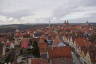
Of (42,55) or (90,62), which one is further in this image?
(42,55)

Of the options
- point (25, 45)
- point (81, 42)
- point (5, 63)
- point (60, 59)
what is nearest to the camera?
point (5, 63)

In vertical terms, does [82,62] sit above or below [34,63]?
below

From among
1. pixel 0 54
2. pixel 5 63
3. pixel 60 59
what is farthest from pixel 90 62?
pixel 0 54

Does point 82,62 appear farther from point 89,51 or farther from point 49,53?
point 49,53

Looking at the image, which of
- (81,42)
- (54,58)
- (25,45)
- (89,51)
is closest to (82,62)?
(89,51)

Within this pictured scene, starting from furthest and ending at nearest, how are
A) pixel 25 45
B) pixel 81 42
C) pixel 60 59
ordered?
pixel 25 45
pixel 81 42
pixel 60 59

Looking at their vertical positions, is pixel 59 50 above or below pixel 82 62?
above

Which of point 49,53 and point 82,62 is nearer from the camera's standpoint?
point 49,53

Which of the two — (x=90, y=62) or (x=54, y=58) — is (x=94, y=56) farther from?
(x=54, y=58)

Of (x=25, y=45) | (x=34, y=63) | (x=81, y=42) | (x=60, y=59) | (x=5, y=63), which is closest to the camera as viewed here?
(x=34, y=63)
